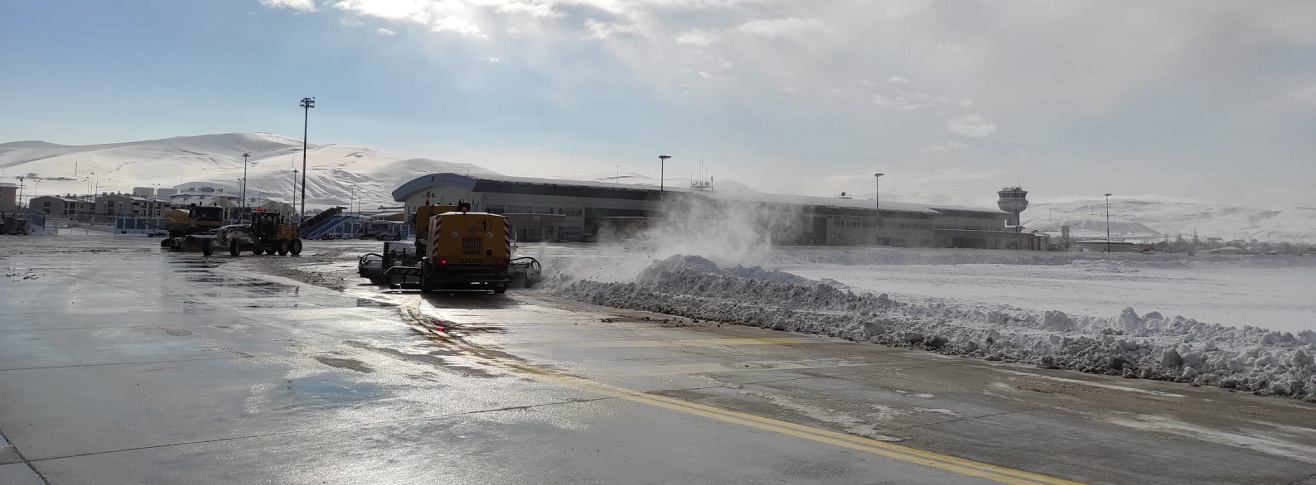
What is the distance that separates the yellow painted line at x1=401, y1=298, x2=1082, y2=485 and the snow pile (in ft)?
20.6

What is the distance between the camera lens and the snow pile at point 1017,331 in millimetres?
10812

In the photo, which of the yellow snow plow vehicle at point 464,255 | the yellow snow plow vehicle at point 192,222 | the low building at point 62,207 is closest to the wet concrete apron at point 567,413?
the yellow snow plow vehicle at point 464,255

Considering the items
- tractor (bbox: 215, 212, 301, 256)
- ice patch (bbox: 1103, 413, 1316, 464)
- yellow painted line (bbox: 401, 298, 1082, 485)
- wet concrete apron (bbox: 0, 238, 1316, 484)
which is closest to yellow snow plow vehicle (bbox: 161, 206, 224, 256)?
tractor (bbox: 215, 212, 301, 256)

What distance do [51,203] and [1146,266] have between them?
184 meters

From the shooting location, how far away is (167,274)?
90.4ft

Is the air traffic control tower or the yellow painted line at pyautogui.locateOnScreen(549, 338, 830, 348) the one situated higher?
the air traffic control tower

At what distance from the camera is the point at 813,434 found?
6.98m

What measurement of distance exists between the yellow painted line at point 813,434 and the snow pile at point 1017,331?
20.6 ft

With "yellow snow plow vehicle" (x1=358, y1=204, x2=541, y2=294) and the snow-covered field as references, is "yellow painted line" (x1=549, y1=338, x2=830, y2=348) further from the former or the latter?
"yellow snow plow vehicle" (x1=358, y1=204, x2=541, y2=294)

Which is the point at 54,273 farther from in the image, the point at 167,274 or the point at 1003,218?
the point at 1003,218

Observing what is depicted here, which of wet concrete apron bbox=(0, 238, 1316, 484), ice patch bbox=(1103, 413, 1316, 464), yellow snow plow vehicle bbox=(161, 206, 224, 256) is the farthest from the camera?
yellow snow plow vehicle bbox=(161, 206, 224, 256)

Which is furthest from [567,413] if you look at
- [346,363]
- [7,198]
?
[7,198]

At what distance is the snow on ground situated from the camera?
1127 cm

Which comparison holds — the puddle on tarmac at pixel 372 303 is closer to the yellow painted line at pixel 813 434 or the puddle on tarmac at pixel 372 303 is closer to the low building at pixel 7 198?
the yellow painted line at pixel 813 434
